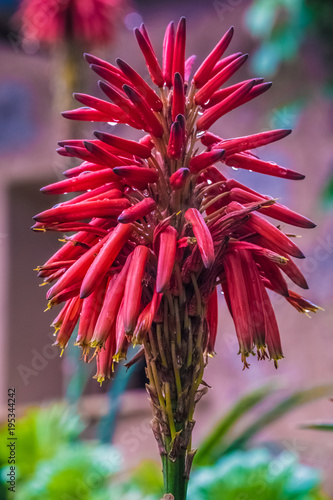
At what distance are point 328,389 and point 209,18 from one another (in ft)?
6.06

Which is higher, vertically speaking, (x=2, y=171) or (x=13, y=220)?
(x=2, y=171)

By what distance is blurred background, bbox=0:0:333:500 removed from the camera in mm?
1371

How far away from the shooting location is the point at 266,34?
2170 mm

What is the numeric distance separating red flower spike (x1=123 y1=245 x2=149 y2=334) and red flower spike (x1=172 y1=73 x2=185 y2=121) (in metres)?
0.14

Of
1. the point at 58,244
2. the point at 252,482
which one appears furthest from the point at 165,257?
the point at 58,244

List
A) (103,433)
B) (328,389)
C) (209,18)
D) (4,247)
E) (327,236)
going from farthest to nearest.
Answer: (4,247) < (209,18) < (327,236) < (103,433) < (328,389)

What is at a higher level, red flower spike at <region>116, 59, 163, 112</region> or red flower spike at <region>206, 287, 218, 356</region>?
red flower spike at <region>116, 59, 163, 112</region>

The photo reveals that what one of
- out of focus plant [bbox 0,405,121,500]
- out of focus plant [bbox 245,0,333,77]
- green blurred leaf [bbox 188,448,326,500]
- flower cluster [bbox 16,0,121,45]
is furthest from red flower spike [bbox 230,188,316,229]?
out of focus plant [bbox 245,0,333,77]

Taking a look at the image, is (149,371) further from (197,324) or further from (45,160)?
(45,160)

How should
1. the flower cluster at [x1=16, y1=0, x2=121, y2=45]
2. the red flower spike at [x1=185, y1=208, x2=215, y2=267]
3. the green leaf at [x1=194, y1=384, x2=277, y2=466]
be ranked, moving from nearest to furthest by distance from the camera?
the red flower spike at [x1=185, y1=208, x2=215, y2=267] → the green leaf at [x1=194, y1=384, x2=277, y2=466] → the flower cluster at [x1=16, y1=0, x2=121, y2=45]

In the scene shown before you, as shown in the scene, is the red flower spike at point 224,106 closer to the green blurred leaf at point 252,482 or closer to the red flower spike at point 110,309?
the red flower spike at point 110,309

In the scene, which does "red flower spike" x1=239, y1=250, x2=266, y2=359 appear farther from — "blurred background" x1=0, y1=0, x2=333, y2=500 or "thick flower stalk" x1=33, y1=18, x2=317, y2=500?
"blurred background" x1=0, y1=0, x2=333, y2=500

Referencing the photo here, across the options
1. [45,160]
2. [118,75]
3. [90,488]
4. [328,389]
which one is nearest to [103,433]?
[90,488]

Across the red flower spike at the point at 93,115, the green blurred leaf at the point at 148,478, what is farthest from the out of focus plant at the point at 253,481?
the red flower spike at the point at 93,115
